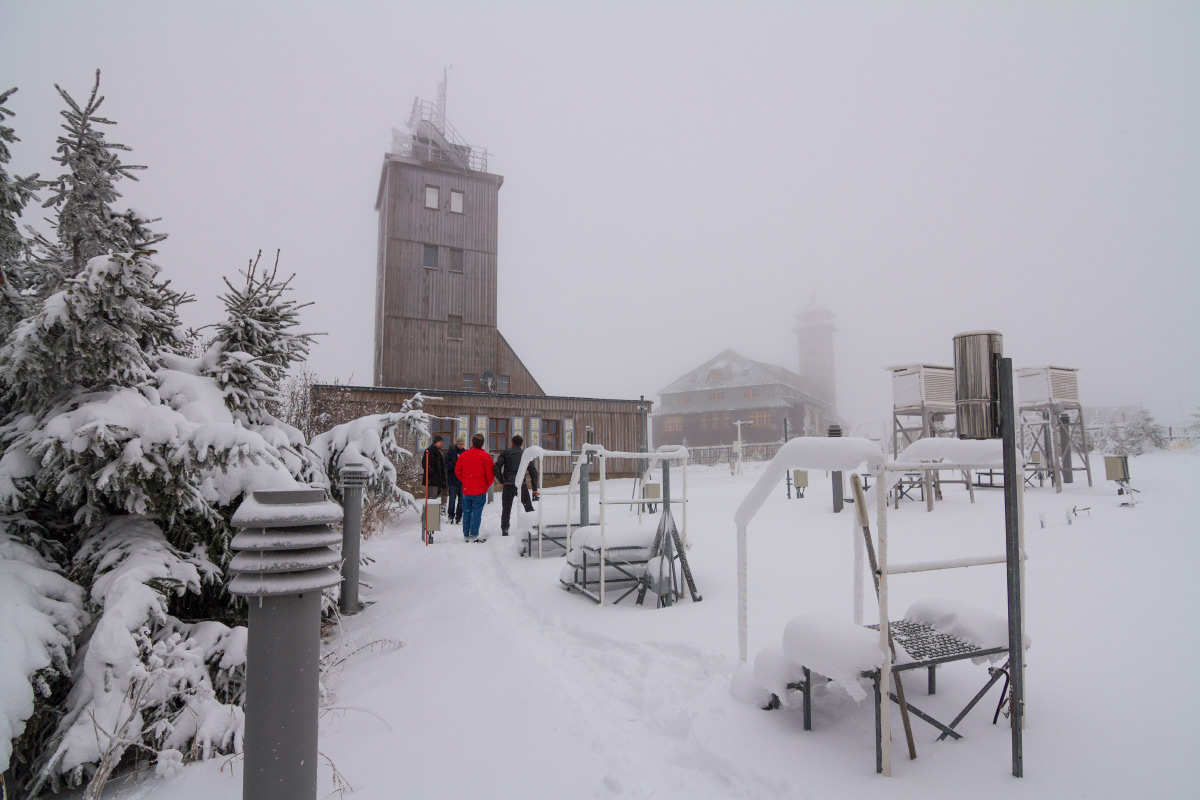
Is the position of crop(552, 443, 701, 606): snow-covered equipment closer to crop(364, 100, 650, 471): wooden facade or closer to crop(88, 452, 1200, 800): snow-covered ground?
crop(88, 452, 1200, 800): snow-covered ground

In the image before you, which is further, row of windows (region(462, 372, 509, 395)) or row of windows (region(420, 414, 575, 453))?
row of windows (region(462, 372, 509, 395))

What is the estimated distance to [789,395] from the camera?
41.3 meters

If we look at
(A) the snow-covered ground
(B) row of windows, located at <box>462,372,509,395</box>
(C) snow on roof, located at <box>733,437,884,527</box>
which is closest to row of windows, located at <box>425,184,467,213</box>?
(B) row of windows, located at <box>462,372,509,395</box>

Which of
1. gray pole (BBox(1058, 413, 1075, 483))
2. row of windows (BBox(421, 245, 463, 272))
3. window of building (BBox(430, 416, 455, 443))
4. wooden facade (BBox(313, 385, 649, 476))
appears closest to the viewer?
gray pole (BBox(1058, 413, 1075, 483))

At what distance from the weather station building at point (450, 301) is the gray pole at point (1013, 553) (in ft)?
65.9

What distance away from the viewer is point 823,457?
2717 mm

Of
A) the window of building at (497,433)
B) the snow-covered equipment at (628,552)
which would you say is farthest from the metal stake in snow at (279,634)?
the window of building at (497,433)

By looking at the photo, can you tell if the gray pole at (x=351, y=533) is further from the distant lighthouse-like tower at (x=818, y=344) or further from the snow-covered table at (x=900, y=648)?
the distant lighthouse-like tower at (x=818, y=344)

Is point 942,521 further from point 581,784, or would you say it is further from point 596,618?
point 581,784

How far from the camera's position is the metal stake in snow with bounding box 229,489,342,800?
184cm

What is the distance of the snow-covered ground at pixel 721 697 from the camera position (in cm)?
249

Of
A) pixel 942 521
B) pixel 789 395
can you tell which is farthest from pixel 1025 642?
pixel 789 395

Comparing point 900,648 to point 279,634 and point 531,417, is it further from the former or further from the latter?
point 531,417

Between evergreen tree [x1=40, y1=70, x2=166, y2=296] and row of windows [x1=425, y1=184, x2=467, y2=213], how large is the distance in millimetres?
23196
